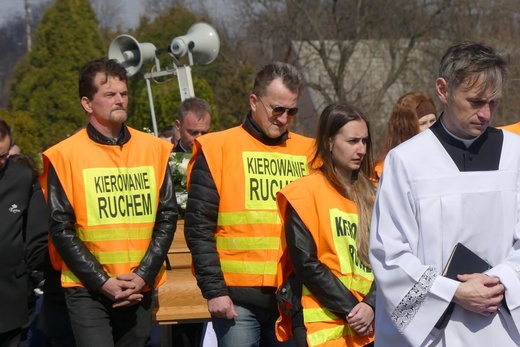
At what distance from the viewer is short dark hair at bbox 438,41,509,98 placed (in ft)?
12.9

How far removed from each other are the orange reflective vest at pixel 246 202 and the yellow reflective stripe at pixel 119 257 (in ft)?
1.56

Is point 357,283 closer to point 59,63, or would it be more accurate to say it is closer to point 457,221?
point 457,221

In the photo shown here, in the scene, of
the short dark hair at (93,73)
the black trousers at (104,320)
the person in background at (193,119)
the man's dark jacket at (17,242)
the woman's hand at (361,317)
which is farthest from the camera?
the person in background at (193,119)

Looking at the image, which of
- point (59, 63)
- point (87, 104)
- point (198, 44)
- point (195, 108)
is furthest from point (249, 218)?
point (59, 63)

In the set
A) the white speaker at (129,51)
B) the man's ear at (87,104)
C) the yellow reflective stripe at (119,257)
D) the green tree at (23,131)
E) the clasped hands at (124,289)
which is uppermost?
the white speaker at (129,51)

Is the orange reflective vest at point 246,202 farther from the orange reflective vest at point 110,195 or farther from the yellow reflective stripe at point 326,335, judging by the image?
the yellow reflective stripe at point 326,335

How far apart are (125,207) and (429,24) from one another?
2054 centimetres

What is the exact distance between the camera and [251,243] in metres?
5.69

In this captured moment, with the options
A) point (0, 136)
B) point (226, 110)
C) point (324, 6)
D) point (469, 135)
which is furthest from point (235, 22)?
point (469, 135)

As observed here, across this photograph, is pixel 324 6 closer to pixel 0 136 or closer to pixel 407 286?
pixel 0 136

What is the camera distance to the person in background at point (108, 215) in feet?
18.6

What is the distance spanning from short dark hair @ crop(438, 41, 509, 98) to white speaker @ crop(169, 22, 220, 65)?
916 centimetres

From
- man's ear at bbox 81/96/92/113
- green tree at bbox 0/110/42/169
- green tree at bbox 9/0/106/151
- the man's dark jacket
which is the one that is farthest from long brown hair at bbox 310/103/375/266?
green tree at bbox 9/0/106/151

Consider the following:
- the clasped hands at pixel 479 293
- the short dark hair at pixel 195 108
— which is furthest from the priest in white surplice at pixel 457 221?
the short dark hair at pixel 195 108
